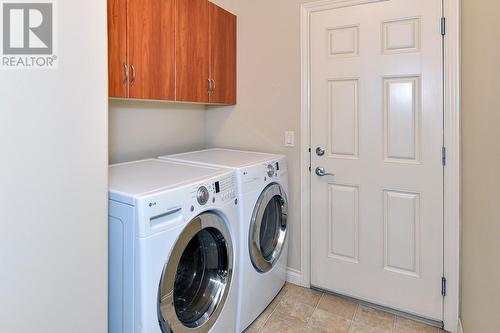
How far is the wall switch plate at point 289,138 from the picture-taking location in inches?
96.1

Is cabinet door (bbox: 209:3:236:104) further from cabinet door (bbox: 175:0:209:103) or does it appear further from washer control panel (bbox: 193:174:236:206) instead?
washer control panel (bbox: 193:174:236:206)

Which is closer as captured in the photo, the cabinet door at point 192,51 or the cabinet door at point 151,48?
the cabinet door at point 151,48

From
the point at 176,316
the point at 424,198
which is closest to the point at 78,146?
the point at 176,316

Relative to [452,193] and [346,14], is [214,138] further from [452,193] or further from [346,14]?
[452,193]

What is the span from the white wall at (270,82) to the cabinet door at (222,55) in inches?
2.7

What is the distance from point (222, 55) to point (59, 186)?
178cm

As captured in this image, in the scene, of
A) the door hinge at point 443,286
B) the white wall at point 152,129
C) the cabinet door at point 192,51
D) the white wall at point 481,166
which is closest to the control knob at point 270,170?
the cabinet door at point 192,51

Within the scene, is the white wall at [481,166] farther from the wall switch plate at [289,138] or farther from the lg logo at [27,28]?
the lg logo at [27,28]

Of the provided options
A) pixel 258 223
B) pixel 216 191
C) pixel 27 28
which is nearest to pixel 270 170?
pixel 258 223

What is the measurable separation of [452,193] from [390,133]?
514 mm

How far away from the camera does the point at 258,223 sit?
6.36ft

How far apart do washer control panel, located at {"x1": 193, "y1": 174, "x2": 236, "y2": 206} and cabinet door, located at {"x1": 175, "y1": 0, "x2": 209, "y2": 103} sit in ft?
2.47

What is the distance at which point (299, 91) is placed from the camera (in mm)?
2383

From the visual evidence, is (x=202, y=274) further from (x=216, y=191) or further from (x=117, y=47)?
(x=117, y=47)
